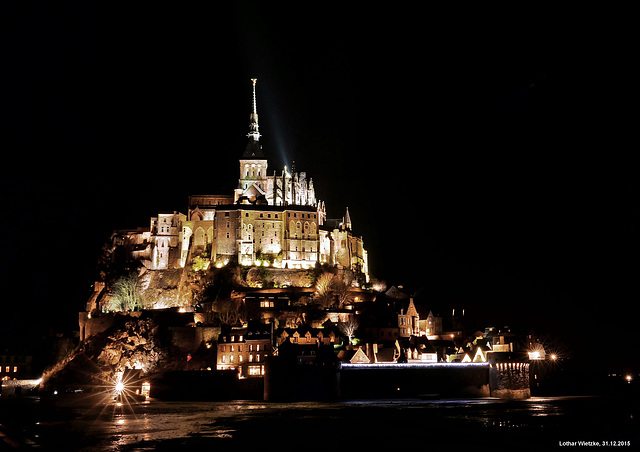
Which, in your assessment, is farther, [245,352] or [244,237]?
[244,237]

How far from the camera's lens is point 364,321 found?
A: 6881 centimetres

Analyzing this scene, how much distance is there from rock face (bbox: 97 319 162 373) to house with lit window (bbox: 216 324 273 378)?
20.1 ft

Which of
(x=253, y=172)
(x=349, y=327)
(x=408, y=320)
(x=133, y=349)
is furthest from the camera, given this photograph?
(x=253, y=172)

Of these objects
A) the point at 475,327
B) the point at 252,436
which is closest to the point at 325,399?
the point at 252,436

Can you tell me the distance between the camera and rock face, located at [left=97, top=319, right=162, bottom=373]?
62.1 metres

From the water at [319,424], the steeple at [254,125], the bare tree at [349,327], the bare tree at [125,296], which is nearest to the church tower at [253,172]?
the steeple at [254,125]

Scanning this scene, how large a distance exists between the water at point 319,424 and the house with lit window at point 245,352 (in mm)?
4619

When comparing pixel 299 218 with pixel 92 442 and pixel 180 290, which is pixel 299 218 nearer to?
pixel 180 290

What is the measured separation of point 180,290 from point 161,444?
44294 millimetres

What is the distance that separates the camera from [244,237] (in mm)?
82312

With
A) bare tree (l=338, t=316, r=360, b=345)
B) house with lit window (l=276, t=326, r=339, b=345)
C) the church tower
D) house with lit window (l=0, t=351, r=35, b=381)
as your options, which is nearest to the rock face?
house with lit window (l=276, t=326, r=339, b=345)

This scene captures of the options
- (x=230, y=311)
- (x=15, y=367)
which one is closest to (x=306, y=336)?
(x=230, y=311)

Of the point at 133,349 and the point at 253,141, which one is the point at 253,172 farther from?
the point at 133,349

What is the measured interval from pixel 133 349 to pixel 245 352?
1031 centimetres
